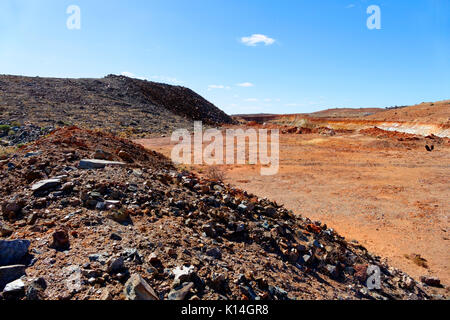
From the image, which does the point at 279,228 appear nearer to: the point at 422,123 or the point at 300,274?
the point at 300,274

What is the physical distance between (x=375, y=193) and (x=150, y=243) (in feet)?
30.3

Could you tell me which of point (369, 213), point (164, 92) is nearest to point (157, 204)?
point (369, 213)

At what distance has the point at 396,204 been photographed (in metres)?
8.91

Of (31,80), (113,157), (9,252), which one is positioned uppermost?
(31,80)

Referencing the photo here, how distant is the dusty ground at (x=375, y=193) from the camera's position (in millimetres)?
6277

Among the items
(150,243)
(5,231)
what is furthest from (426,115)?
(5,231)

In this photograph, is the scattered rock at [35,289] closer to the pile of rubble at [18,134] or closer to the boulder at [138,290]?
the boulder at [138,290]

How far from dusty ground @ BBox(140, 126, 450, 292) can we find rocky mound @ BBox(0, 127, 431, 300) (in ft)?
4.90

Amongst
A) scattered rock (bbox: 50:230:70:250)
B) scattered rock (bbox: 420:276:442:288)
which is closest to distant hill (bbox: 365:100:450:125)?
scattered rock (bbox: 420:276:442:288)

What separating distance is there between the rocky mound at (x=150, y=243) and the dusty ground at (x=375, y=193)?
1494 millimetres

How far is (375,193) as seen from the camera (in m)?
10.0

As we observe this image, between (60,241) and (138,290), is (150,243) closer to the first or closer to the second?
(138,290)

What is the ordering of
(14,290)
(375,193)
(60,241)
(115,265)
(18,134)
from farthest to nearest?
(18,134) < (375,193) < (60,241) < (115,265) < (14,290)
